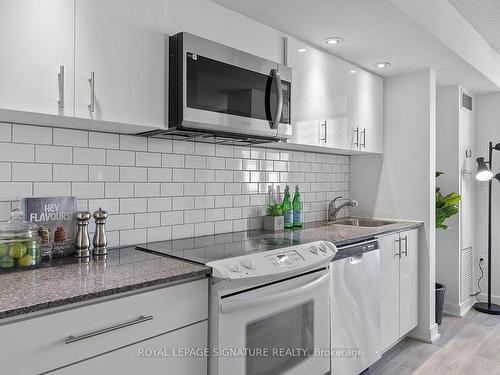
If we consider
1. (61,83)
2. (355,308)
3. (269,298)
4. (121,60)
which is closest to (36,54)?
(61,83)

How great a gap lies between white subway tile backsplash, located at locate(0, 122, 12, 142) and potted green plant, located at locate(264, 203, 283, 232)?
1579 mm

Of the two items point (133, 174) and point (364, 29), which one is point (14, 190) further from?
point (364, 29)

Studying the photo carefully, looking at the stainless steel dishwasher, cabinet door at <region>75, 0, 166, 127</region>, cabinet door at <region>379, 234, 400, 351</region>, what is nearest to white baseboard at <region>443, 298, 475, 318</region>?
cabinet door at <region>379, 234, 400, 351</region>

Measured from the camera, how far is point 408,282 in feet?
9.91

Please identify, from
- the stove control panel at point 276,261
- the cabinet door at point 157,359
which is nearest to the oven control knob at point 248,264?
Answer: the stove control panel at point 276,261

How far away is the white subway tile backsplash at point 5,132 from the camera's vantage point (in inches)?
63.9

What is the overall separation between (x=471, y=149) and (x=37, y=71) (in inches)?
157

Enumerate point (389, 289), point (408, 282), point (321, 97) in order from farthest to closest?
point (408, 282), point (389, 289), point (321, 97)

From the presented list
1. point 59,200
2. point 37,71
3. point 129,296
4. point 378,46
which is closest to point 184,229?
point 59,200

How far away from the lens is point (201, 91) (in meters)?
1.85

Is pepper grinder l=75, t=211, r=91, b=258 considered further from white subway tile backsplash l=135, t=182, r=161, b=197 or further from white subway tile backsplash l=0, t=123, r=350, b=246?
white subway tile backsplash l=135, t=182, r=161, b=197

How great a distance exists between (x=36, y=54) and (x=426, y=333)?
3243 millimetres

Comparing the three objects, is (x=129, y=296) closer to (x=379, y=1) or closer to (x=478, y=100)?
(x=379, y=1)

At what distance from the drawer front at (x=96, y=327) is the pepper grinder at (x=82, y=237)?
21.9 inches
